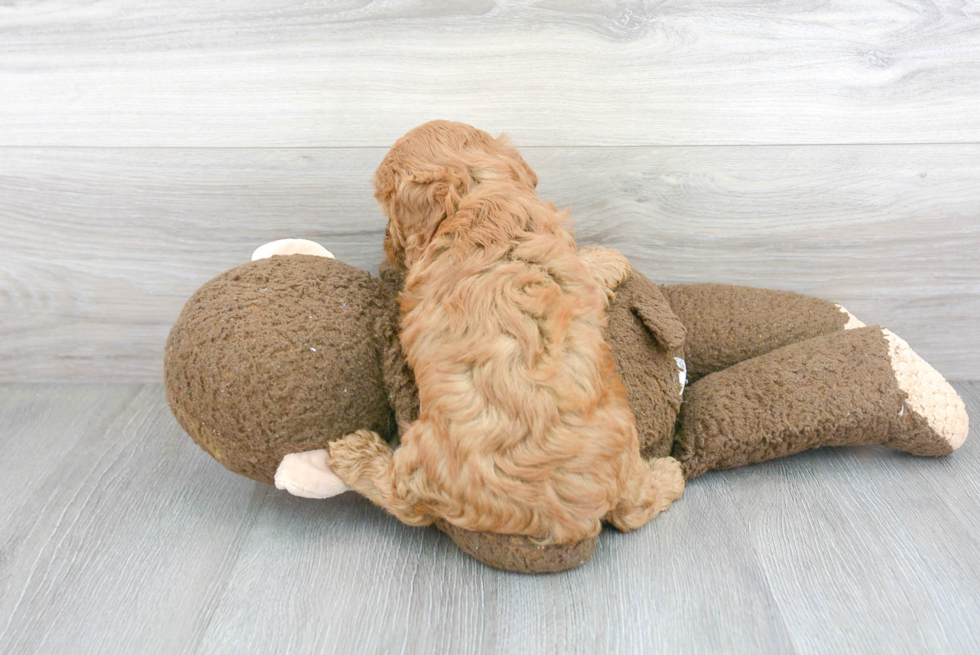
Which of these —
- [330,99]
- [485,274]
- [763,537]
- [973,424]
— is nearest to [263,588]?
[485,274]

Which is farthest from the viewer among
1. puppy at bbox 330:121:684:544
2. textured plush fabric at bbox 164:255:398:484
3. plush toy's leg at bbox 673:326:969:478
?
plush toy's leg at bbox 673:326:969:478

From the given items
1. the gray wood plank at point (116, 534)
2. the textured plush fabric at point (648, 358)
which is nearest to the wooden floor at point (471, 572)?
the gray wood plank at point (116, 534)

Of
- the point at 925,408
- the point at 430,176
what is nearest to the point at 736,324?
the point at 925,408

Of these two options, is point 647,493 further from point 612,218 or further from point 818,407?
point 612,218

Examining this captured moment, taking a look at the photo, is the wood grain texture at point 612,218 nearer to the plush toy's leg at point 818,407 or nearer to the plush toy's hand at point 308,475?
the plush toy's leg at point 818,407

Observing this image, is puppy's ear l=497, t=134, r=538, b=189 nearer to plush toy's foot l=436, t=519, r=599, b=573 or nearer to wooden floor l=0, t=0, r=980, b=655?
wooden floor l=0, t=0, r=980, b=655

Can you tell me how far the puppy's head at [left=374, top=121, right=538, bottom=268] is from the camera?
0.90m

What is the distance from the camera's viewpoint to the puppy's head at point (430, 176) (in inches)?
35.6

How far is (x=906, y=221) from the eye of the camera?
1.28 metres

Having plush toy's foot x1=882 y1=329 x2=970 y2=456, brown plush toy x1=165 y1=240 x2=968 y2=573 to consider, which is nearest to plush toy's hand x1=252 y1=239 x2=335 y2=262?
brown plush toy x1=165 y1=240 x2=968 y2=573

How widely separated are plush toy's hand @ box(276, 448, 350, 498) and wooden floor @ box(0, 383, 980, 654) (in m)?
0.09

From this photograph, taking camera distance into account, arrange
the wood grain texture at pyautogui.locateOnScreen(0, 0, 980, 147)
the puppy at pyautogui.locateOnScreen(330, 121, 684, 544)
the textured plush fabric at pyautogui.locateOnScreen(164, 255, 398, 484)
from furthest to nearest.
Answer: the wood grain texture at pyautogui.locateOnScreen(0, 0, 980, 147), the textured plush fabric at pyautogui.locateOnScreen(164, 255, 398, 484), the puppy at pyautogui.locateOnScreen(330, 121, 684, 544)

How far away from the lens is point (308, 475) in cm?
92

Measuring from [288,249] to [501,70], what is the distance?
0.47 metres
